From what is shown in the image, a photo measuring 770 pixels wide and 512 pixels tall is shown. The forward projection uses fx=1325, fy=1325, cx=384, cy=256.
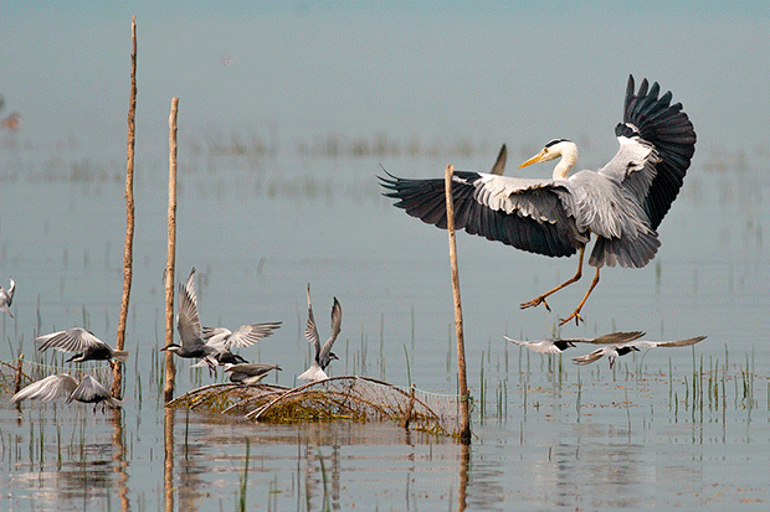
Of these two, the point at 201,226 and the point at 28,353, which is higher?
the point at 201,226

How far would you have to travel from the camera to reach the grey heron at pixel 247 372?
10.7 metres

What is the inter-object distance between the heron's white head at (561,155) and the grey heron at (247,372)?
2677 mm

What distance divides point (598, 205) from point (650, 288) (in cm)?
1018

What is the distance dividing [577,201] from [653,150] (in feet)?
3.46

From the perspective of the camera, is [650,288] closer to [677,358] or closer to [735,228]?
[677,358]

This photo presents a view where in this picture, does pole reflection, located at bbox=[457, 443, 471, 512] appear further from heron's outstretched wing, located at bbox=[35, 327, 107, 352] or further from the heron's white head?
heron's outstretched wing, located at bbox=[35, 327, 107, 352]

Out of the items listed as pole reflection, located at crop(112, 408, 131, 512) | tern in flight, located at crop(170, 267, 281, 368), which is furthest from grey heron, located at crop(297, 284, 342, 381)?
pole reflection, located at crop(112, 408, 131, 512)

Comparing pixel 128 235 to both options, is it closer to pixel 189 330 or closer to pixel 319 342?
pixel 189 330

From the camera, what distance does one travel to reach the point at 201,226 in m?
26.6

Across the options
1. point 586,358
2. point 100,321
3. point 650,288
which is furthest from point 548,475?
point 650,288

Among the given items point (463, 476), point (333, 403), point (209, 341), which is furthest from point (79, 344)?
point (463, 476)

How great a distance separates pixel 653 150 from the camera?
33.2ft

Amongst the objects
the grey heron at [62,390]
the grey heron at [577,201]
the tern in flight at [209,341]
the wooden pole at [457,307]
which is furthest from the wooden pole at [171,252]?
the wooden pole at [457,307]

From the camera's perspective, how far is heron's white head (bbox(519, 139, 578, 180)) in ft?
32.0
